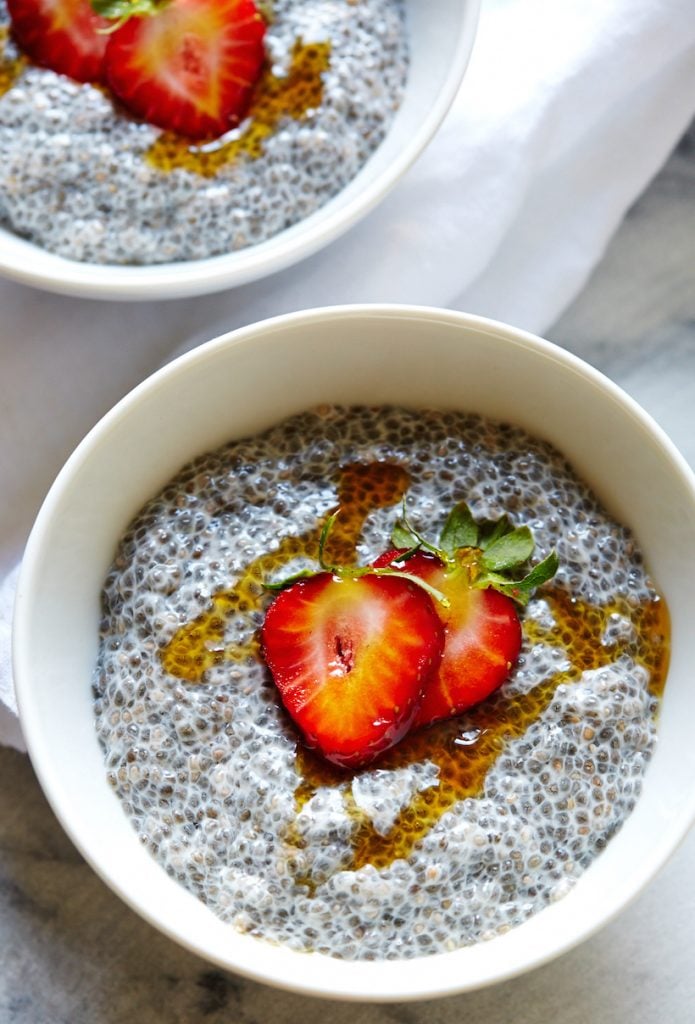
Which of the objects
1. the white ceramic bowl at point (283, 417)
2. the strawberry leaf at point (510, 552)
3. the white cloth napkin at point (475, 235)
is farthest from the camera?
the white cloth napkin at point (475, 235)

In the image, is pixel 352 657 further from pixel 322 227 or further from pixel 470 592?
pixel 322 227

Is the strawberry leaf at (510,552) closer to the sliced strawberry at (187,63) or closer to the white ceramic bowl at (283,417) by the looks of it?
the white ceramic bowl at (283,417)

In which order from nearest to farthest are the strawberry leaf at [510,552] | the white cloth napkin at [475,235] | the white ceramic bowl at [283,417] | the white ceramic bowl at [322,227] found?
the white ceramic bowl at [283,417] < the strawberry leaf at [510,552] < the white ceramic bowl at [322,227] < the white cloth napkin at [475,235]

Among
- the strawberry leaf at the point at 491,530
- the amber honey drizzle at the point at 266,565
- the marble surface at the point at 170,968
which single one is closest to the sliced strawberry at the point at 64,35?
the amber honey drizzle at the point at 266,565

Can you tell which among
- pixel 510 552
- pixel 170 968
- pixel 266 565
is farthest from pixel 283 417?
pixel 170 968

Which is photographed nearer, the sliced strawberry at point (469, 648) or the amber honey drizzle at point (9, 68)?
the sliced strawberry at point (469, 648)

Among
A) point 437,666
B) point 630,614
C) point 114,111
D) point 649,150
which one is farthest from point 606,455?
point 114,111

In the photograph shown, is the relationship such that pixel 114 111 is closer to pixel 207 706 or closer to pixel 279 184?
pixel 279 184
